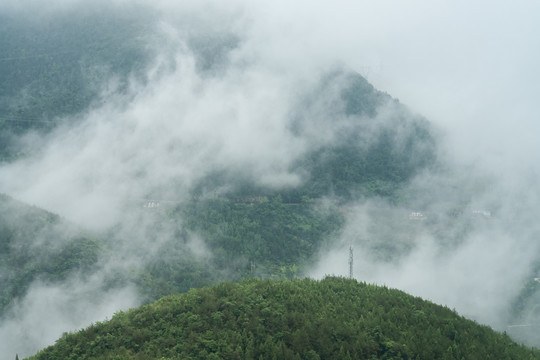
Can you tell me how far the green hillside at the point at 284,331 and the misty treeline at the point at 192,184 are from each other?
4124 cm

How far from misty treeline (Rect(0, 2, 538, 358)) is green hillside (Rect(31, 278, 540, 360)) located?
1624 inches

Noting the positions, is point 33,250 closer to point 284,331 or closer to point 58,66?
point 284,331

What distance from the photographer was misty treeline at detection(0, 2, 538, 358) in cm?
8606

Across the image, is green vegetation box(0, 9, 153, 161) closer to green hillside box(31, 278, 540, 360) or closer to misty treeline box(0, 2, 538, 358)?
misty treeline box(0, 2, 538, 358)

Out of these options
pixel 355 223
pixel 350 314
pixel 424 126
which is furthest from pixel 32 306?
pixel 424 126

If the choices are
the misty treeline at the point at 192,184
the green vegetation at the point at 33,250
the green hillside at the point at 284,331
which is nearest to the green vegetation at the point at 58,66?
the misty treeline at the point at 192,184

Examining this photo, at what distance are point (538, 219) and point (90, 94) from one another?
486 ft

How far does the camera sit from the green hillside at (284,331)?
1583 inches

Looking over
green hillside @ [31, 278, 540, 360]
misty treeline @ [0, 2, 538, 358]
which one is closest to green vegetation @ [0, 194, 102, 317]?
misty treeline @ [0, 2, 538, 358]

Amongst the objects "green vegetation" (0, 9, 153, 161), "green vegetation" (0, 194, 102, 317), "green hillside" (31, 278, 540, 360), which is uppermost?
"green vegetation" (0, 9, 153, 161)

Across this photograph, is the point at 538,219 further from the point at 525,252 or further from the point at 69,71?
the point at 69,71

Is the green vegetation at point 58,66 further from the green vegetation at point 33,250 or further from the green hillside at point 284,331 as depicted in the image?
the green hillside at point 284,331

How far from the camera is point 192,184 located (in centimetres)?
13512

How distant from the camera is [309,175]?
5669 inches
